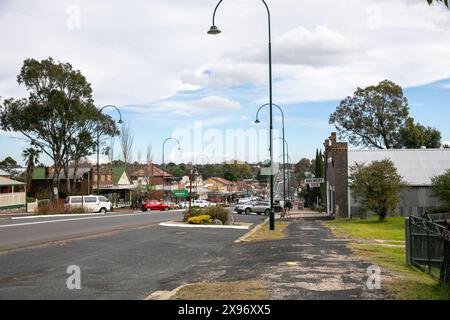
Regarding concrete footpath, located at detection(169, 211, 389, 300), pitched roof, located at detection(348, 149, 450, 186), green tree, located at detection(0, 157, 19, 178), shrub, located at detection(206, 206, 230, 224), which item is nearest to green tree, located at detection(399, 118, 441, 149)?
pitched roof, located at detection(348, 149, 450, 186)

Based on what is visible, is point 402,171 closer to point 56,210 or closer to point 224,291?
point 56,210

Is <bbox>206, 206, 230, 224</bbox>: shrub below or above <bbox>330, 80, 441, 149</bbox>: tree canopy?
below

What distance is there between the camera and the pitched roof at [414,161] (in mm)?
42781

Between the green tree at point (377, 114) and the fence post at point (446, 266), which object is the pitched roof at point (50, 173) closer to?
the green tree at point (377, 114)

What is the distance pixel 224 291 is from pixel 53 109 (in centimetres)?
5000

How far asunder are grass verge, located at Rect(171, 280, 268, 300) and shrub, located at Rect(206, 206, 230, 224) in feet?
59.0

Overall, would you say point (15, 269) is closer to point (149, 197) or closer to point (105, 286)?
point (105, 286)

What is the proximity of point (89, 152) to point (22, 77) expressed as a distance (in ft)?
35.8

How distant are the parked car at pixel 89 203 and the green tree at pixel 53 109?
12.0m

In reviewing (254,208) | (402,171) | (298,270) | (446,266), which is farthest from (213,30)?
(254,208)

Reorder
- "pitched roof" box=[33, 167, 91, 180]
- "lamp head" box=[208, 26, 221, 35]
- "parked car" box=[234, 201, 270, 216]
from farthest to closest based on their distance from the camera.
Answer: "pitched roof" box=[33, 167, 91, 180]
"parked car" box=[234, 201, 270, 216]
"lamp head" box=[208, 26, 221, 35]

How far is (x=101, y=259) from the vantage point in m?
13.4

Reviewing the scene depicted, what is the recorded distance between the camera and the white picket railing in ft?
173

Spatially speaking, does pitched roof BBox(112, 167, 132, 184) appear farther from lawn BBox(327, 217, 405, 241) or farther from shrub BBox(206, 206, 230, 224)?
shrub BBox(206, 206, 230, 224)
